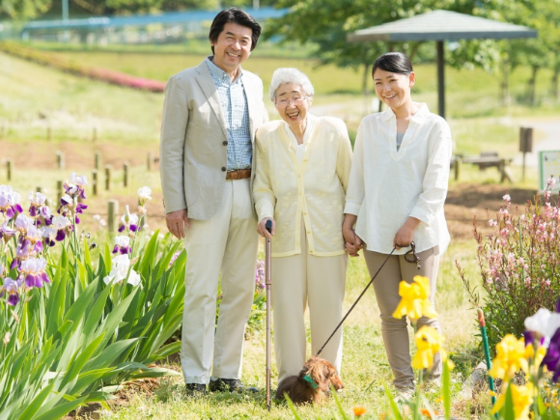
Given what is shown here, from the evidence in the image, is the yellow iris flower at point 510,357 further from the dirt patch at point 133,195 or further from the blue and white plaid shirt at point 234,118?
the dirt patch at point 133,195

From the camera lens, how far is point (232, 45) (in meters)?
4.37

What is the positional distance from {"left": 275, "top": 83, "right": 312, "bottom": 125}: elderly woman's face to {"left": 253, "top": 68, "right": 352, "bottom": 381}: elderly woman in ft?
0.12

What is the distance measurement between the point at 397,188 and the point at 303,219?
0.53 metres

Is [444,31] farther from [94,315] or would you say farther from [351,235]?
[94,315]

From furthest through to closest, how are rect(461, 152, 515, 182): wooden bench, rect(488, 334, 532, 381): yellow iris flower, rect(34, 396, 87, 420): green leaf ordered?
rect(461, 152, 515, 182): wooden bench < rect(34, 396, 87, 420): green leaf < rect(488, 334, 532, 381): yellow iris flower

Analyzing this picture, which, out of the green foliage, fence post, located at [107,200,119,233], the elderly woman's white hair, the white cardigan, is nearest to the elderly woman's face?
the elderly woman's white hair

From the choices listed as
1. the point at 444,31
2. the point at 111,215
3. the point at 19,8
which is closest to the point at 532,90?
the point at 444,31

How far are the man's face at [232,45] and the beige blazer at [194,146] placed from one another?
0.47 ft

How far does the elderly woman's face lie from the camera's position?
164 inches

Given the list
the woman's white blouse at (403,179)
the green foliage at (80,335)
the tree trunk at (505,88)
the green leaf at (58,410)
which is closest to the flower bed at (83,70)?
the tree trunk at (505,88)

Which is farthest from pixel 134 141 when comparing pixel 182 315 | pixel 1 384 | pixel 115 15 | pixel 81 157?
pixel 115 15

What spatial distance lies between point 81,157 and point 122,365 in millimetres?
13800

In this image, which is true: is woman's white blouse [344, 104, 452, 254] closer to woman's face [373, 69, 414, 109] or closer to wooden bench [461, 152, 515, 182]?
woman's face [373, 69, 414, 109]

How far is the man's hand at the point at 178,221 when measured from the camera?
4.42 meters
